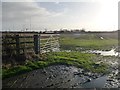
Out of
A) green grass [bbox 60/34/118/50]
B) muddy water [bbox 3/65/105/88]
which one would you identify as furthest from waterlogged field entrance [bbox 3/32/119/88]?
green grass [bbox 60/34/118/50]

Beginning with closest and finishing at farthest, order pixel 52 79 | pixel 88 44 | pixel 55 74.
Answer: pixel 52 79, pixel 55 74, pixel 88 44

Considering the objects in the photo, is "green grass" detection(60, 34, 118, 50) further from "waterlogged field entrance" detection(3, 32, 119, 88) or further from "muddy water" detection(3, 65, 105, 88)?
"muddy water" detection(3, 65, 105, 88)

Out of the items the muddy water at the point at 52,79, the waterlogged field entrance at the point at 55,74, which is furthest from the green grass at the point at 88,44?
the muddy water at the point at 52,79

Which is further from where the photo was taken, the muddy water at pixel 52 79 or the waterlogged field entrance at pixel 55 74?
the waterlogged field entrance at pixel 55 74

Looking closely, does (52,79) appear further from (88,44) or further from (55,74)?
(88,44)

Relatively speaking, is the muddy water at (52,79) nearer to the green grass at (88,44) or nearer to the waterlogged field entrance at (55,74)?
the waterlogged field entrance at (55,74)

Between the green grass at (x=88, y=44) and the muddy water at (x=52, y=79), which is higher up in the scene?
the muddy water at (x=52, y=79)

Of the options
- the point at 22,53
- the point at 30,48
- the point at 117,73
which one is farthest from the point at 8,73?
the point at 117,73

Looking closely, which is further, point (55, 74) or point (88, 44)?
point (88, 44)

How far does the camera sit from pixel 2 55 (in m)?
17.4

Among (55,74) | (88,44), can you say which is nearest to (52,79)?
(55,74)

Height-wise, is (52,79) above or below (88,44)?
above

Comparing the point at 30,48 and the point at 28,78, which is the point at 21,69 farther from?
the point at 30,48

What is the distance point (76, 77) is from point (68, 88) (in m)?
3.07
